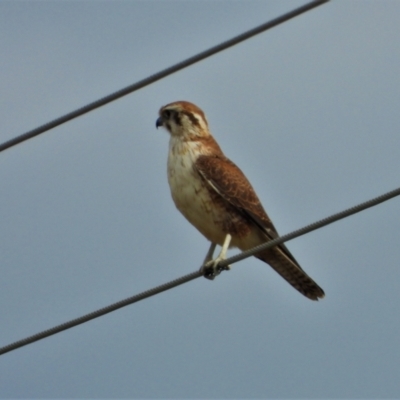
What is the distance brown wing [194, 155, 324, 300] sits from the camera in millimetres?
9422

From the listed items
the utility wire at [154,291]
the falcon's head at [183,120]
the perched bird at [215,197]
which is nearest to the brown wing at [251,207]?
the perched bird at [215,197]

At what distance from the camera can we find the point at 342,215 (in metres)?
6.70

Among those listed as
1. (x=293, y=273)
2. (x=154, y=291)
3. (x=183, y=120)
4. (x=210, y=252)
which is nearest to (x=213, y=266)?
(x=210, y=252)

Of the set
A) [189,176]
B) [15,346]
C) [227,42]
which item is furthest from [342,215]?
[189,176]

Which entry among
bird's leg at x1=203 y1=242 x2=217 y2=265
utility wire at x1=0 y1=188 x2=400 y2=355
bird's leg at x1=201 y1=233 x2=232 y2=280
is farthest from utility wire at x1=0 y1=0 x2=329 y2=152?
bird's leg at x1=203 y1=242 x2=217 y2=265

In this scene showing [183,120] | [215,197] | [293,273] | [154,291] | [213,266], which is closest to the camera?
[154,291]

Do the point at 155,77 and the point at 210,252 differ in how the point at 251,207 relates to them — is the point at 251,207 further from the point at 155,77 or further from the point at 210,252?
the point at 155,77

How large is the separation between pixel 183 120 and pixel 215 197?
0.75 m

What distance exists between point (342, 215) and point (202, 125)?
3296mm

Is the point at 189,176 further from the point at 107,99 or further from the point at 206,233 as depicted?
the point at 107,99

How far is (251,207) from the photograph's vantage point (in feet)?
31.5

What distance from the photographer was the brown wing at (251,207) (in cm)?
942

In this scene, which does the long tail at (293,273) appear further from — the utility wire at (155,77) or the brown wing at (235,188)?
the utility wire at (155,77)

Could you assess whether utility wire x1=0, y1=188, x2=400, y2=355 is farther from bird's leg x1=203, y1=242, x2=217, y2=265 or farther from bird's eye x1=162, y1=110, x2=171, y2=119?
bird's eye x1=162, y1=110, x2=171, y2=119
